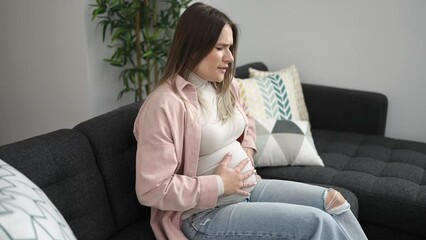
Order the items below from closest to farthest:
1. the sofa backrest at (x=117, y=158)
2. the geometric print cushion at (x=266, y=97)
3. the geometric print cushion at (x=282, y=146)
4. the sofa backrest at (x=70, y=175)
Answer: the sofa backrest at (x=70, y=175)
the sofa backrest at (x=117, y=158)
the geometric print cushion at (x=282, y=146)
the geometric print cushion at (x=266, y=97)

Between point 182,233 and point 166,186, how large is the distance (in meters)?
0.20

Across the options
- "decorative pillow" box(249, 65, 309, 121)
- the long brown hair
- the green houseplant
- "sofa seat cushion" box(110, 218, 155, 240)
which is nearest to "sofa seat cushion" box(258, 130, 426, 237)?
"decorative pillow" box(249, 65, 309, 121)

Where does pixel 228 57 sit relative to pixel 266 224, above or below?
above

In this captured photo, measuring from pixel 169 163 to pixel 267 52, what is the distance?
172 cm

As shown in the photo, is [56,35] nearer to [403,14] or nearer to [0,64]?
[0,64]

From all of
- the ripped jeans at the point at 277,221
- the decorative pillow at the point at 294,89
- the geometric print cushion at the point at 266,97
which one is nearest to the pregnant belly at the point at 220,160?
the ripped jeans at the point at 277,221

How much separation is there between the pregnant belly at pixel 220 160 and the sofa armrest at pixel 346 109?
1.19 m

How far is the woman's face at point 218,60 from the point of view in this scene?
1.44 meters

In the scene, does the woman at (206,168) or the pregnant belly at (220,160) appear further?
the pregnant belly at (220,160)

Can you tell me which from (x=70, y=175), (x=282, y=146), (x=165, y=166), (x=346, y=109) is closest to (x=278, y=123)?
(x=282, y=146)

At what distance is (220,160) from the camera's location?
1.48 m

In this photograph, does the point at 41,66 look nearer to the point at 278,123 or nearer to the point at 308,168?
the point at 278,123

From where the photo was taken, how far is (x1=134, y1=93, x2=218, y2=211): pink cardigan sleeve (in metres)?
1.30

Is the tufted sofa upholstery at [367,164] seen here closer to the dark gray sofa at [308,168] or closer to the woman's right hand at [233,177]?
the dark gray sofa at [308,168]
